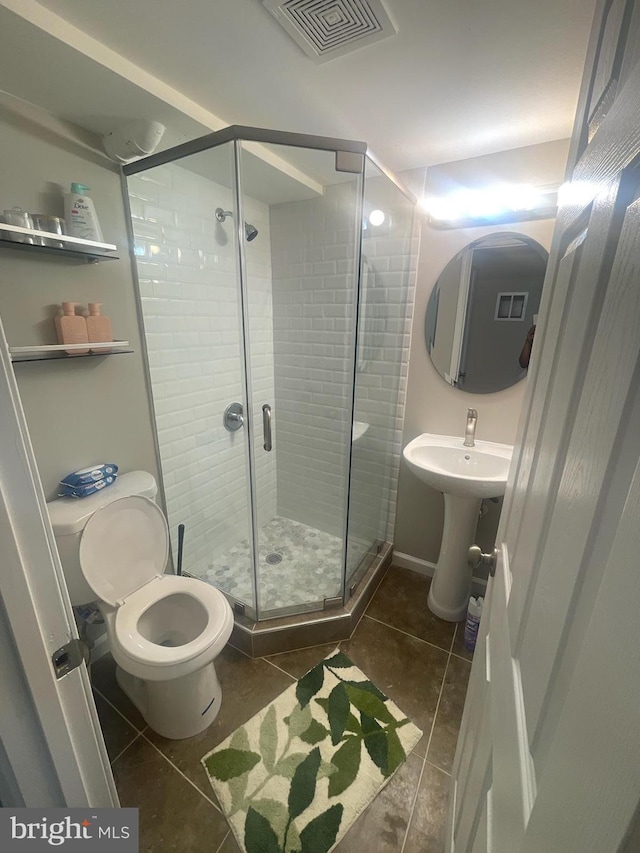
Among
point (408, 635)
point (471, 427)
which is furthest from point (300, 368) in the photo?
point (408, 635)

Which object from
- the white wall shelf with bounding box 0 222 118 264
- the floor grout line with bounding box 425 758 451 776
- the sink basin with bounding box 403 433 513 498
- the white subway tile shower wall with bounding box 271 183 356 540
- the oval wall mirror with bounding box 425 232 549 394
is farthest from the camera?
the white subway tile shower wall with bounding box 271 183 356 540

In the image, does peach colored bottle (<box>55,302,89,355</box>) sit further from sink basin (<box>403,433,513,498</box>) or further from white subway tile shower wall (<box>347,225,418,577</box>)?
sink basin (<box>403,433,513,498</box>)

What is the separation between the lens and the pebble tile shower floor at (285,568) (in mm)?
1842

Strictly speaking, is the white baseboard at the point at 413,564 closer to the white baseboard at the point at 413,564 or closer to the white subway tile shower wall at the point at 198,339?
the white baseboard at the point at 413,564

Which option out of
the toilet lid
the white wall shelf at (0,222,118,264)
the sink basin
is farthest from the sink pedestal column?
the white wall shelf at (0,222,118,264)

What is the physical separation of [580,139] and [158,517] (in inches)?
67.8

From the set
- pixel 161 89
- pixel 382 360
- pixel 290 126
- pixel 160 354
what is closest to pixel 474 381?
pixel 382 360

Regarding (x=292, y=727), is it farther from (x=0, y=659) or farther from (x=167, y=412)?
(x=167, y=412)

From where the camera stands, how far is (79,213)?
1215 mm

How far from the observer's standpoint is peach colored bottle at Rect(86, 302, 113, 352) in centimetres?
131

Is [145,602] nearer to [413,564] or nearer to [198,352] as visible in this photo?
[198,352]

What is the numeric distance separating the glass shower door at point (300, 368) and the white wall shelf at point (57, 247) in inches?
24.6

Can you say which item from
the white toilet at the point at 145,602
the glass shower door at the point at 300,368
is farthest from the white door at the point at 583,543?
the glass shower door at the point at 300,368
